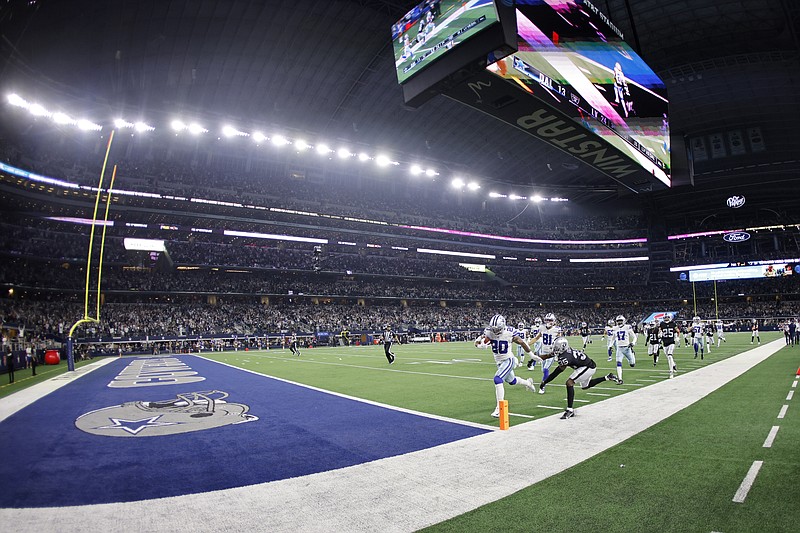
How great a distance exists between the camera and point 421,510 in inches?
163

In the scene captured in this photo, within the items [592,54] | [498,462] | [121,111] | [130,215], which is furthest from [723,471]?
[130,215]

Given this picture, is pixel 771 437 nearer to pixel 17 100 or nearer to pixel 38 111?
pixel 17 100

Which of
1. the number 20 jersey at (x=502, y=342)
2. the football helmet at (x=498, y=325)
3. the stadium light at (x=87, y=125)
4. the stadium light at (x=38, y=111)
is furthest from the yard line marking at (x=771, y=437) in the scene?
the stadium light at (x=87, y=125)

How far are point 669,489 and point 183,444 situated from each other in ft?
22.8

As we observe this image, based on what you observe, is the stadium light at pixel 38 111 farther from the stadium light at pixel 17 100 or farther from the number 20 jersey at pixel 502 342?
the number 20 jersey at pixel 502 342

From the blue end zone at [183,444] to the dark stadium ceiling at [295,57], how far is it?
23138 mm

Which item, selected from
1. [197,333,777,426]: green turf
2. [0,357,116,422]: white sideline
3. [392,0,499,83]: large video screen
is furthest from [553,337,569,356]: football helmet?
[0,357,116,422]: white sideline

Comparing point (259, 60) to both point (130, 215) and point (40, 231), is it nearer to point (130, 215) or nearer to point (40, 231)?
point (130, 215)

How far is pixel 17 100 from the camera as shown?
3147 cm

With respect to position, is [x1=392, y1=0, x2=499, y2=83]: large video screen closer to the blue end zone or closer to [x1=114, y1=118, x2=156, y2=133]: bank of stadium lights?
the blue end zone

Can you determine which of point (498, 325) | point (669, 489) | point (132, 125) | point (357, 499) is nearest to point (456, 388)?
point (498, 325)

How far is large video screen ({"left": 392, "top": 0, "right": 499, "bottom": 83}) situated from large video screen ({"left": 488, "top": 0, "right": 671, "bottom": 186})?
1085mm

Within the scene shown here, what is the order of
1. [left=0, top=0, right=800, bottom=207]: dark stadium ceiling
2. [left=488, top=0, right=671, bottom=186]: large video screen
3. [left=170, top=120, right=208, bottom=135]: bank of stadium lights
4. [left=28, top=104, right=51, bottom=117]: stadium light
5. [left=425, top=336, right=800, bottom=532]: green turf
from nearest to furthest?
1. [left=425, top=336, right=800, bottom=532]: green turf
2. [left=488, top=0, right=671, bottom=186]: large video screen
3. [left=0, top=0, right=800, bottom=207]: dark stadium ceiling
4. [left=28, top=104, right=51, bottom=117]: stadium light
5. [left=170, top=120, right=208, bottom=135]: bank of stadium lights

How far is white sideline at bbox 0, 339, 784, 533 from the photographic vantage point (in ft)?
12.9
